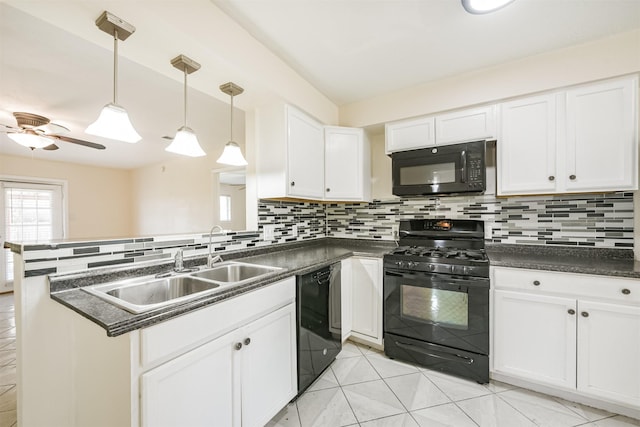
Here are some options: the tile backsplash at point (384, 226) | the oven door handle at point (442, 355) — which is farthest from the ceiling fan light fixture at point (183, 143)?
the oven door handle at point (442, 355)

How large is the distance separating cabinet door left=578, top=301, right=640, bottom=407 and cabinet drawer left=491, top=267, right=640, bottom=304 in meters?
0.06

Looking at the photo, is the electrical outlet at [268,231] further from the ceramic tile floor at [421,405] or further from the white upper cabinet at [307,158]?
the ceramic tile floor at [421,405]

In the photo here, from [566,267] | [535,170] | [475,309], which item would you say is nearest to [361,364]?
[475,309]

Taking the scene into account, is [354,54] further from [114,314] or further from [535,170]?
[114,314]

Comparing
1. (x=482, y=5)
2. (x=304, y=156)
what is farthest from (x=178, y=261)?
(x=482, y=5)

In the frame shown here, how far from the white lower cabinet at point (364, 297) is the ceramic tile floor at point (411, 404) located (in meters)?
0.28

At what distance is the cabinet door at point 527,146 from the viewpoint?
6.21 ft

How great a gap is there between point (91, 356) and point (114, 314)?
13.4 inches

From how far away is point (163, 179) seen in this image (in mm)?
5285

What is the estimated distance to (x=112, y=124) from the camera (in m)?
1.30

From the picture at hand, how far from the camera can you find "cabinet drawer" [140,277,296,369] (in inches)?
35.9

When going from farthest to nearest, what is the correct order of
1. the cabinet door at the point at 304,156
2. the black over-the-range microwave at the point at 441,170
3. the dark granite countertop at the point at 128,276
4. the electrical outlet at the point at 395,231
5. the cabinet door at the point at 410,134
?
the electrical outlet at the point at 395,231 < the cabinet door at the point at 410,134 < the cabinet door at the point at 304,156 < the black over-the-range microwave at the point at 441,170 < the dark granite countertop at the point at 128,276

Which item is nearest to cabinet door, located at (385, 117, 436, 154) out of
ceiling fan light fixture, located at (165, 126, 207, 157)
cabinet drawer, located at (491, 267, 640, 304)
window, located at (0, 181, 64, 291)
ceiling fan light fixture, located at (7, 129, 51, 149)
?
cabinet drawer, located at (491, 267, 640, 304)

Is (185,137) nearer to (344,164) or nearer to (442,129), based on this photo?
(344,164)
